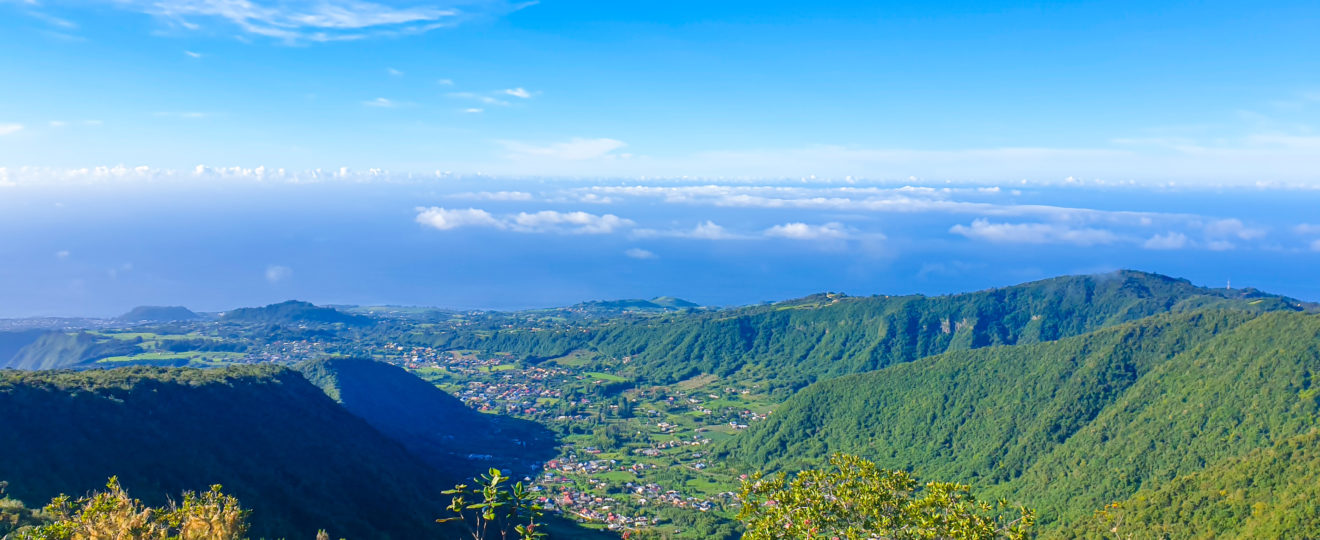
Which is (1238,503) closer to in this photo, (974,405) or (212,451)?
(974,405)

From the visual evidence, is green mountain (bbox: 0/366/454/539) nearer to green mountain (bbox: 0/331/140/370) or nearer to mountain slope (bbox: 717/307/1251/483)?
mountain slope (bbox: 717/307/1251/483)

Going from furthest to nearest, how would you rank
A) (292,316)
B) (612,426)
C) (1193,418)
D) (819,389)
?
(292,316) < (612,426) < (819,389) < (1193,418)

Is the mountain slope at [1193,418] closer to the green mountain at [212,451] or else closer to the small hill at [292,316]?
the green mountain at [212,451]

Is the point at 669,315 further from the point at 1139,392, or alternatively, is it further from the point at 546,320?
the point at 1139,392

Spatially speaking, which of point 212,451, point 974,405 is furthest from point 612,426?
point 212,451

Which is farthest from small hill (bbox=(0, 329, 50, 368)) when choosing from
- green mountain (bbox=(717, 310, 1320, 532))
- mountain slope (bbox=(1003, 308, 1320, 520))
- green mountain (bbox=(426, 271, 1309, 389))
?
mountain slope (bbox=(1003, 308, 1320, 520))

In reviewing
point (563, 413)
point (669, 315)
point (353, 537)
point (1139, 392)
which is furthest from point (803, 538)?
point (669, 315)
